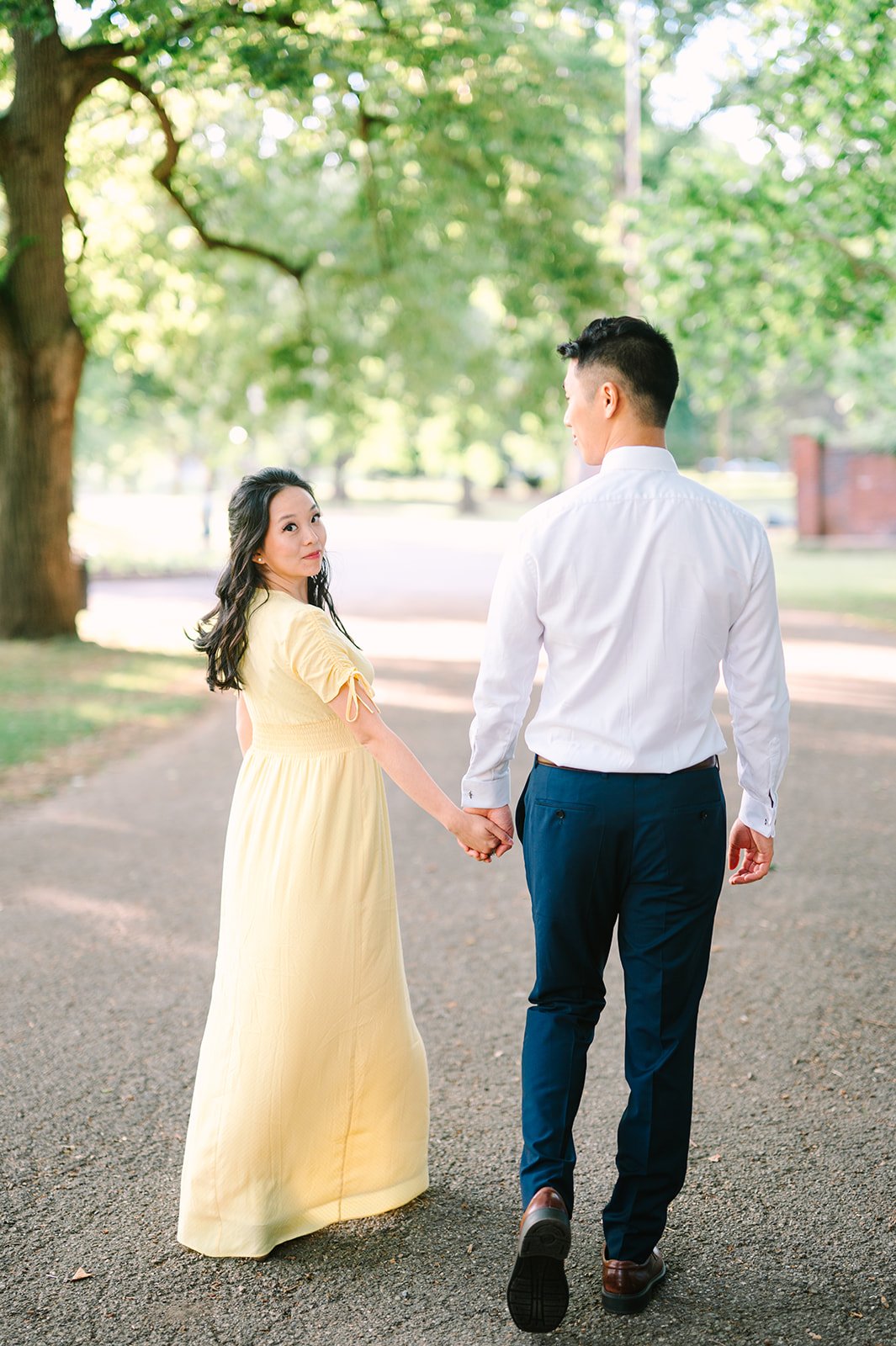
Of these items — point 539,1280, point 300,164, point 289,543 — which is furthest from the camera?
point 300,164

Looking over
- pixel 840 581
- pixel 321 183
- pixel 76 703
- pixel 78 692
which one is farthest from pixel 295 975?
pixel 840 581

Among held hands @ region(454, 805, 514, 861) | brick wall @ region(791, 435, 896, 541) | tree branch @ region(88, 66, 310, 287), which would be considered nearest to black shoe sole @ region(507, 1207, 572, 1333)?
held hands @ region(454, 805, 514, 861)

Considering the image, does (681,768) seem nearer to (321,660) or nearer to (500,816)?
(500,816)

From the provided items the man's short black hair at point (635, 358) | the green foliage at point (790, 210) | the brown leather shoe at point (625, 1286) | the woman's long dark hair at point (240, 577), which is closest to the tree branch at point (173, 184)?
the green foliage at point (790, 210)

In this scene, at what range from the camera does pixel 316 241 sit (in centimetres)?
Result: 2077

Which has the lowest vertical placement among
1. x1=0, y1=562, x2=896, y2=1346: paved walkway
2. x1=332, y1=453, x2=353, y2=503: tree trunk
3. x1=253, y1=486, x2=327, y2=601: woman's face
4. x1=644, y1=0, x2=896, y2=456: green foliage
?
x1=0, y1=562, x2=896, y2=1346: paved walkway

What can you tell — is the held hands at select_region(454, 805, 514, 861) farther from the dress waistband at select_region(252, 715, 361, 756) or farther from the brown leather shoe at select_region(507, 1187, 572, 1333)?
the brown leather shoe at select_region(507, 1187, 572, 1333)

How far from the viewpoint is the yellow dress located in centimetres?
328

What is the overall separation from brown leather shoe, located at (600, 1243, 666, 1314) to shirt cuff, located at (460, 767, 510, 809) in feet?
3.55

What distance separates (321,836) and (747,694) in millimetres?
1098

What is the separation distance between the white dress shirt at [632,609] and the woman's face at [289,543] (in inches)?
23.5

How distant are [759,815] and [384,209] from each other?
53.6 ft

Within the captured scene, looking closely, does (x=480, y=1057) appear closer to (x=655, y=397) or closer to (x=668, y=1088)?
(x=668, y=1088)

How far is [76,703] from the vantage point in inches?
489
